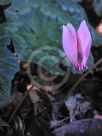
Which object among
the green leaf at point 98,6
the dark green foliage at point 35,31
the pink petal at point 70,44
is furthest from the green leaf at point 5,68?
the green leaf at point 98,6

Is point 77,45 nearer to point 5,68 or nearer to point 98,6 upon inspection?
point 5,68

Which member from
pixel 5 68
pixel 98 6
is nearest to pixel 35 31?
pixel 5 68

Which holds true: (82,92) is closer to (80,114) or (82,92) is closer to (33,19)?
(80,114)

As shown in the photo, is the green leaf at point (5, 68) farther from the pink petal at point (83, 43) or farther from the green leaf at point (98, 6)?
the green leaf at point (98, 6)

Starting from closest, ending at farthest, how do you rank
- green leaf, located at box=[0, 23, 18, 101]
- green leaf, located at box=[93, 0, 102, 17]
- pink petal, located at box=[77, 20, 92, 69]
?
pink petal, located at box=[77, 20, 92, 69], green leaf, located at box=[0, 23, 18, 101], green leaf, located at box=[93, 0, 102, 17]

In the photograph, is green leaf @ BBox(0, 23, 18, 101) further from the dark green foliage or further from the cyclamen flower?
the cyclamen flower

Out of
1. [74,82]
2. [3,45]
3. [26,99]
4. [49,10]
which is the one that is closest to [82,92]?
[74,82]

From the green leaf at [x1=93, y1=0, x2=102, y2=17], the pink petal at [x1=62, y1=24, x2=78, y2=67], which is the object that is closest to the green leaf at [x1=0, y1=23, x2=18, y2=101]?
the pink petal at [x1=62, y1=24, x2=78, y2=67]
